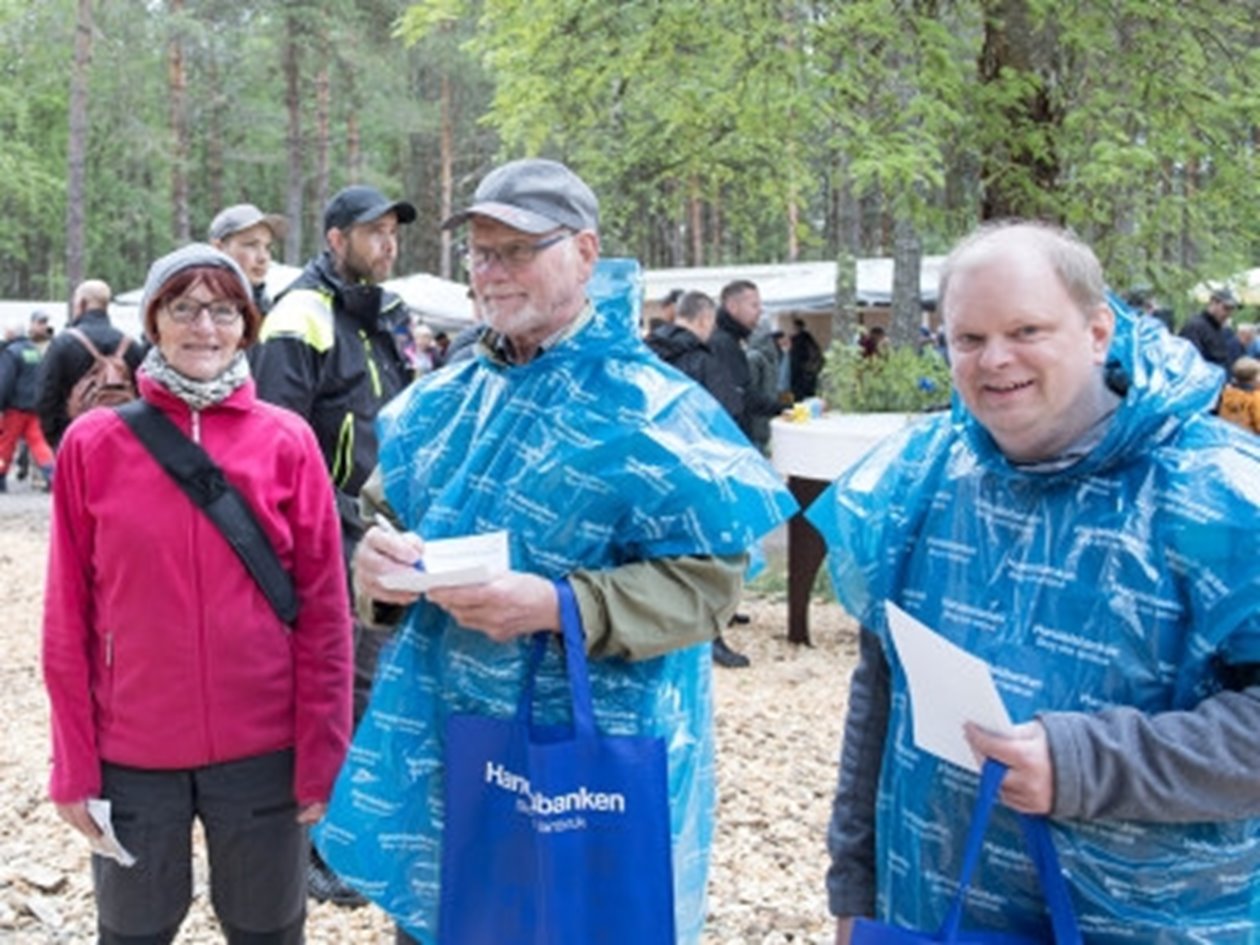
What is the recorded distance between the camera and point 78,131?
70.4ft

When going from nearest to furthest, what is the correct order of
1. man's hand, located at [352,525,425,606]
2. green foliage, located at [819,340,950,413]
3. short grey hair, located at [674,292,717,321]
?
man's hand, located at [352,525,425,606] < short grey hair, located at [674,292,717,321] < green foliage, located at [819,340,950,413]

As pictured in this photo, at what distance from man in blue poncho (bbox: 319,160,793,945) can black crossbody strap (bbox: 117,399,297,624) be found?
12.4 inches

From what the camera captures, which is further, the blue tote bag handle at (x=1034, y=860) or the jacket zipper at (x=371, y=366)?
the jacket zipper at (x=371, y=366)

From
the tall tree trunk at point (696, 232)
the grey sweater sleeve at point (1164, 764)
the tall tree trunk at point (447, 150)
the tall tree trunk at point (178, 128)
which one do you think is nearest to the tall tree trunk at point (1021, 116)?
the grey sweater sleeve at point (1164, 764)

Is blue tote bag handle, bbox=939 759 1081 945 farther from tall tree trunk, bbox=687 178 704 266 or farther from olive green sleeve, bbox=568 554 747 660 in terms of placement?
tall tree trunk, bbox=687 178 704 266

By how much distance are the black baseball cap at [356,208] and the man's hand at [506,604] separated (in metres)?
2.04

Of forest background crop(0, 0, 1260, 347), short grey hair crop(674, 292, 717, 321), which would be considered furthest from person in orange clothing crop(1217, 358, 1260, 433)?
short grey hair crop(674, 292, 717, 321)

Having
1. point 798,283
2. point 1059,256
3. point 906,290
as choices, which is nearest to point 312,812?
point 1059,256

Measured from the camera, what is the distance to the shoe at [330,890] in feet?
12.6

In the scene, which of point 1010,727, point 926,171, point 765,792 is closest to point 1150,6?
point 926,171

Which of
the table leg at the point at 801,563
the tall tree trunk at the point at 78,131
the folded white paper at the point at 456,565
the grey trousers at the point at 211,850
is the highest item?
the tall tree trunk at the point at 78,131

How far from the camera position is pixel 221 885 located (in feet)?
8.56

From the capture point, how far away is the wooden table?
6.53m

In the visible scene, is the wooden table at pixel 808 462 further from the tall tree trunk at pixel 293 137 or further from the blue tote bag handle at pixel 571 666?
the tall tree trunk at pixel 293 137
